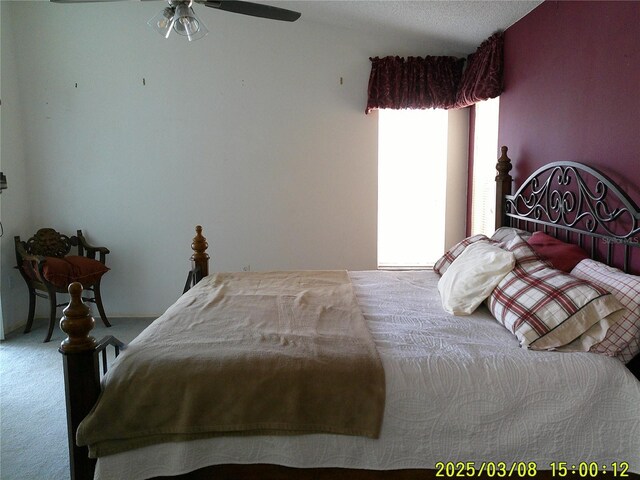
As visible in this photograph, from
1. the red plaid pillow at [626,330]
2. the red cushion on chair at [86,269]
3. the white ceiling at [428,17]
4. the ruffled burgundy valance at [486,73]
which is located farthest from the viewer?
the red cushion on chair at [86,269]

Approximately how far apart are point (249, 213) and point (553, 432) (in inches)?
127

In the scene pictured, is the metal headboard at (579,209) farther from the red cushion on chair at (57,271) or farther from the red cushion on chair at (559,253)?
the red cushion on chair at (57,271)

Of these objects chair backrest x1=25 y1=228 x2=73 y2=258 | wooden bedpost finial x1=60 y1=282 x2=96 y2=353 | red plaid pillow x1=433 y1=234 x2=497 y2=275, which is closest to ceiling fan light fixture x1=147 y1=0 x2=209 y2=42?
wooden bedpost finial x1=60 y1=282 x2=96 y2=353

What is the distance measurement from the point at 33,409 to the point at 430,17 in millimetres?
3614

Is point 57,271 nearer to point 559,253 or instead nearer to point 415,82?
point 415,82

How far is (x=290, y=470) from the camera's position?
1.49m

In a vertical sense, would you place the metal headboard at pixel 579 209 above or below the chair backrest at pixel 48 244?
above

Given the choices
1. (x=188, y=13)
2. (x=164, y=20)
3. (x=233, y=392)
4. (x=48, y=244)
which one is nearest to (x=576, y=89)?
(x=188, y=13)

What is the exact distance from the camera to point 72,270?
3.70 metres

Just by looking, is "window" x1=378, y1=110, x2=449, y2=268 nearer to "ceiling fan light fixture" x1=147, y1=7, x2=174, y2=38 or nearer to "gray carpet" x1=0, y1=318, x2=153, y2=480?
"ceiling fan light fixture" x1=147, y1=7, x2=174, y2=38

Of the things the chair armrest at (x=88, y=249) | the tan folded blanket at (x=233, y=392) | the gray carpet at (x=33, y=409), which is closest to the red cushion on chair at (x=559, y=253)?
the tan folded blanket at (x=233, y=392)

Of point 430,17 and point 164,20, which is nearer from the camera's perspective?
point 164,20

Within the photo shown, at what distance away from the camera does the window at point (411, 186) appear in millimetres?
4234

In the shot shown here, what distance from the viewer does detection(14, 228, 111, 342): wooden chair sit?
3635 mm
